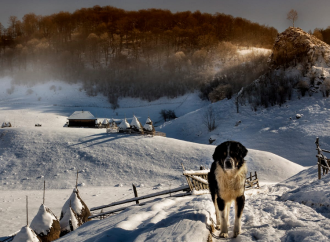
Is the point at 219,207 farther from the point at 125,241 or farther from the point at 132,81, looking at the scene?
the point at 132,81

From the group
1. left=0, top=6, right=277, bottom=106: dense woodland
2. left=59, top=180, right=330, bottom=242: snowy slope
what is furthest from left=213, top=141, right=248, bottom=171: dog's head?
left=0, top=6, right=277, bottom=106: dense woodland

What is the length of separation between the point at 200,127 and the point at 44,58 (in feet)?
318

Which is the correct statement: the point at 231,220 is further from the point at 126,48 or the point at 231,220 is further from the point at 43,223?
the point at 126,48

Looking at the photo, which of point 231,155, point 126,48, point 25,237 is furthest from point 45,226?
point 126,48

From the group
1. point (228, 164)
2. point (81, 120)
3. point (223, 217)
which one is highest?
point (228, 164)

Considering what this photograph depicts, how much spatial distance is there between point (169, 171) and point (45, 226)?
18.5 m

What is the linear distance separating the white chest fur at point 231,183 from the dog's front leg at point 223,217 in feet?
0.26

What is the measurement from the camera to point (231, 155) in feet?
10.8

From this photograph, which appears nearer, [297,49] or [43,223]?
[43,223]

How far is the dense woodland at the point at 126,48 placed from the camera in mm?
99875

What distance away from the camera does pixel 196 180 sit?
9.12 metres

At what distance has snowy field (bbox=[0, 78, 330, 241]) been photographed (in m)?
3.59

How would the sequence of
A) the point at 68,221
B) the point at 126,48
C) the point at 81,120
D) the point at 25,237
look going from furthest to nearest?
the point at 126,48
the point at 81,120
the point at 68,221
the point at 25,237

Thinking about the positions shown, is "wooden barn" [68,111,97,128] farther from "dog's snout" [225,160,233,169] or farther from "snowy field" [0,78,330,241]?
"dog's snout" [225,160,233,169]
